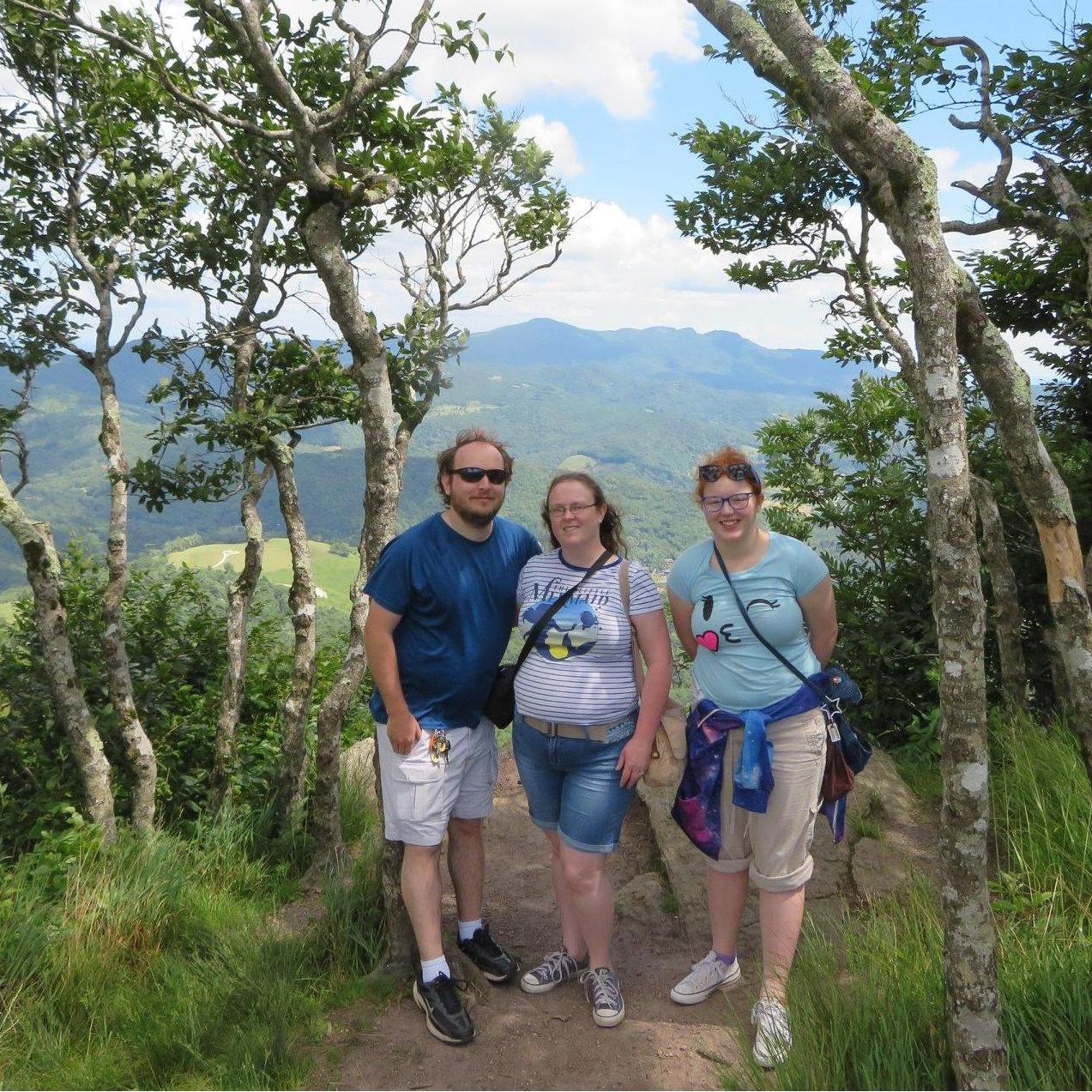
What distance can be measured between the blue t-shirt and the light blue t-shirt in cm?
86

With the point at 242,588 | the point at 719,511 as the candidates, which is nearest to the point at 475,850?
the point at 719,511

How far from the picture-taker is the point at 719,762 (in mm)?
3098

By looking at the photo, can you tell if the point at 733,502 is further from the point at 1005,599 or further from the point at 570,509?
→ the point at 1005,599

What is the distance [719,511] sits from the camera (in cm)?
294

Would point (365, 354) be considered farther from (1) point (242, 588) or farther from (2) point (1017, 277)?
(2) point (1017, 277)

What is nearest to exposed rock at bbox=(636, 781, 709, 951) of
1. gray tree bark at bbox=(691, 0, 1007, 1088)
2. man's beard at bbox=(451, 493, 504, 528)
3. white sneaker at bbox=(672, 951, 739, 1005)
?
white sneaker at bbox=(672, 951, 739, 1005)

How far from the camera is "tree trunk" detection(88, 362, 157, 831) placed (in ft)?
19.5

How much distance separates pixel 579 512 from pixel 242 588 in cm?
463

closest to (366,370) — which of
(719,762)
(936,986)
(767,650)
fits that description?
(767,650)

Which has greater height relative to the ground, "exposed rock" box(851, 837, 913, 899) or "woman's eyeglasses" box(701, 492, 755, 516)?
"woman's eyeglasses" box(701, 492, 755, 516)

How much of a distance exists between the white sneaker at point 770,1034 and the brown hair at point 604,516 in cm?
180

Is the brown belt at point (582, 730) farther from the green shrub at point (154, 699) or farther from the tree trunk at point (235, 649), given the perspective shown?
the tree trunk at point (235, 649)

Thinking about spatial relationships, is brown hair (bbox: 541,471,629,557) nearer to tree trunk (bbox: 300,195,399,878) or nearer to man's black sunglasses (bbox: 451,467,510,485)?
man's black sunglasses (bbox: 451,467,510,485)

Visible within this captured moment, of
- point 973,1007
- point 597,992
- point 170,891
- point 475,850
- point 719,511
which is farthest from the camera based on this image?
point 170,891
